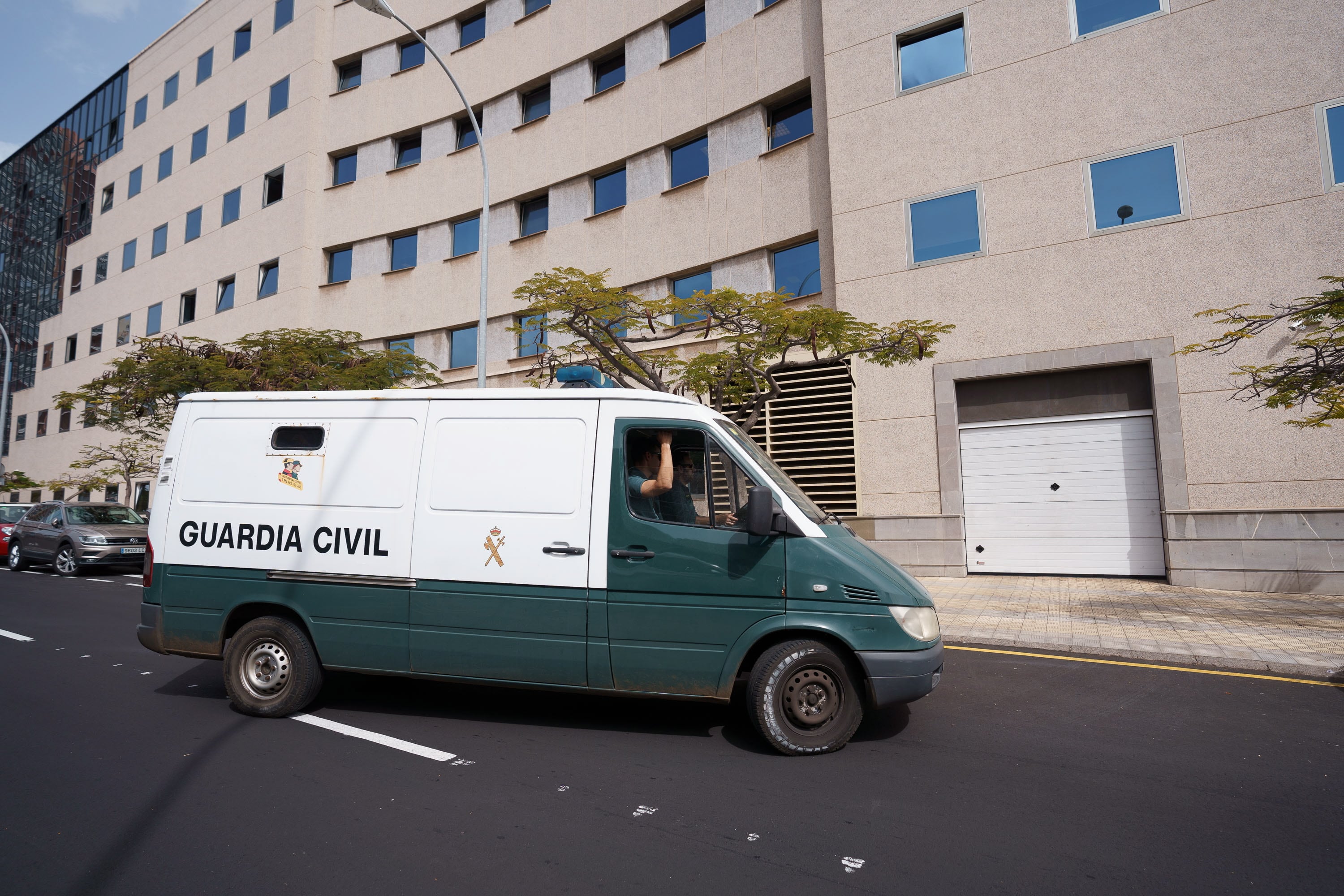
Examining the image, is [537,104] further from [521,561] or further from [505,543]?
[521,561]

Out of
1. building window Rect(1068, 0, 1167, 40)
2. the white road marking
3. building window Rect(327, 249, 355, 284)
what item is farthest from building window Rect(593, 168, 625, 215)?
the white road marking

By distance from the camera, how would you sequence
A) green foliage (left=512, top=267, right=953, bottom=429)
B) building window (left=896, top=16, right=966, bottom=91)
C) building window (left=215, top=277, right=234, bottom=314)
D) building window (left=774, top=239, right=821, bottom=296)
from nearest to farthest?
green foliage (left=512, top=267, right=953, bottom=429) < building window (left=896, top=16, right=966, bottom=91) < building window (left=774, top=239, right=821, bottom=296) < building window (left=215, top=277, right=234, bottom=314)

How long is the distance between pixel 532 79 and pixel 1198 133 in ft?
52.8

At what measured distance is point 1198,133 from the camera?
11688 millimetres

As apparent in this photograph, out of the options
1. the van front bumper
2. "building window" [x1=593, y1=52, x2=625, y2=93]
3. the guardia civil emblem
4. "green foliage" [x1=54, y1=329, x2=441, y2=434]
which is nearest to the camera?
the van front bumper

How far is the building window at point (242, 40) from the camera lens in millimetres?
28812

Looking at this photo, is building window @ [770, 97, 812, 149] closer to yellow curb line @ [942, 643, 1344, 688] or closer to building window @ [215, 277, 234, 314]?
yellow curb line @ [942, 643, 1344, 688]

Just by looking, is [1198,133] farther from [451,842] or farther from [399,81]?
[399,81]

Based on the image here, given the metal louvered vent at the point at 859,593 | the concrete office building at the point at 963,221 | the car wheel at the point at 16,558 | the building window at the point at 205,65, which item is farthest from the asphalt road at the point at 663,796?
the building window at the point at 205,65

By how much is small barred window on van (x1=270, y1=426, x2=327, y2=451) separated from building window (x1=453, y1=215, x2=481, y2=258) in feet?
55.1

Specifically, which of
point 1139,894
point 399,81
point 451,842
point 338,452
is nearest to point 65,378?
point 399,81

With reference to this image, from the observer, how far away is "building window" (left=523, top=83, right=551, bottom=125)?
20719 mm

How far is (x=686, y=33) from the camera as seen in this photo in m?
18.1

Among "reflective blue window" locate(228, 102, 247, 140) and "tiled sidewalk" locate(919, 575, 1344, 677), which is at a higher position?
"reflective blue window" locate(228, 102, 247, 140)
